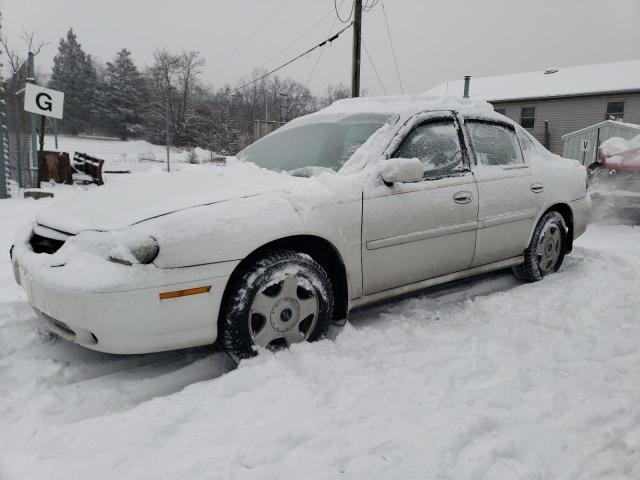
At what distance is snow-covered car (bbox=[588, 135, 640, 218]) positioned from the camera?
24.6 feet

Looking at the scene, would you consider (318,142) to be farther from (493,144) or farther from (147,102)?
(147,102)

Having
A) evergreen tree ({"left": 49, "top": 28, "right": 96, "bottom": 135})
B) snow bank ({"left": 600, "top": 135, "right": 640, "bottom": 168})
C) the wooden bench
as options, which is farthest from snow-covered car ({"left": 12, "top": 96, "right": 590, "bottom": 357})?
evergreen tree ({"left": 49, "top": 28, "right": 96, "bottom": 135})

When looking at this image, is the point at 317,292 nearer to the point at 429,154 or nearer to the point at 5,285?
the point at 429,154

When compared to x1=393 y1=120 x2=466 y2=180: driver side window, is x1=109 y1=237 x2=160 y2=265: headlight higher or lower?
lower

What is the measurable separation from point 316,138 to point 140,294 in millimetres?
1820

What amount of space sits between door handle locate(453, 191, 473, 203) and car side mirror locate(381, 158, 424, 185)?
554 mm

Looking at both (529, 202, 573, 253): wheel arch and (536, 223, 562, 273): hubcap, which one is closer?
(536, 223, 562, 273): hubcap

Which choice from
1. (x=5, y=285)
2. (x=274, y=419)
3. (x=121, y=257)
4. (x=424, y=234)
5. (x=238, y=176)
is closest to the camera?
(x=274, y=419)

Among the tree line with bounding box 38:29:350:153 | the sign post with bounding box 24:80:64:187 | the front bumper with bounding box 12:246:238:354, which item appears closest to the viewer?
the front bumper with bounding box 12:246:238:354

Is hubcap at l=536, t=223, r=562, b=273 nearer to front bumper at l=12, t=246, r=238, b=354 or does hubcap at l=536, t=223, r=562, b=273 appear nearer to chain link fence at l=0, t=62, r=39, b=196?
front bumper at l=12, t=246, r=238, b=354

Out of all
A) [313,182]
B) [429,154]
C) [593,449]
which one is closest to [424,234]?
[429,154]

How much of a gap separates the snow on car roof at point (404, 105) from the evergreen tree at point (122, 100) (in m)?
64.6

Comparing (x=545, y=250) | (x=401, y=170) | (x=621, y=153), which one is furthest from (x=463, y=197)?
(x=621, y=153)

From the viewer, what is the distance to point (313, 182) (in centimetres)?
291
